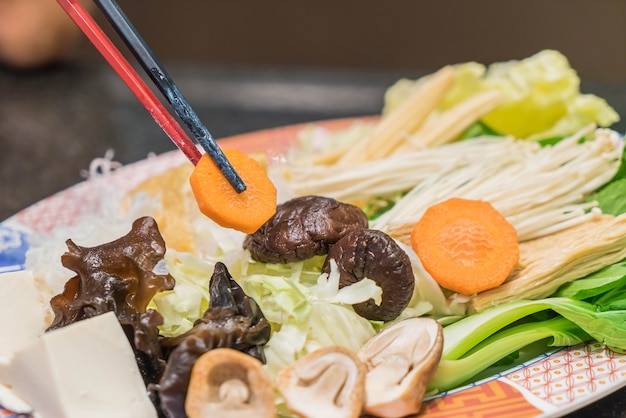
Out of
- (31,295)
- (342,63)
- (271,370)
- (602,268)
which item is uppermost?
(31,295)

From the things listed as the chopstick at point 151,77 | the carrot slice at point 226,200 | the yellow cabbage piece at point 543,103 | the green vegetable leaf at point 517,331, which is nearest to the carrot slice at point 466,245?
the green vegetable leaf at point 517,331

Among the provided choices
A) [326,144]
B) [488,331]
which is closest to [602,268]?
[488,331]

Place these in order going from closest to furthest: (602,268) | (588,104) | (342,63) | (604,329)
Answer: (604,329), (602,268), (588,104), (342,63)

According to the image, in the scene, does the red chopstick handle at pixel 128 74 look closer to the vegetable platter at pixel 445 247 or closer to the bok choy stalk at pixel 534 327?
the vegetable platter at pixel 445 247

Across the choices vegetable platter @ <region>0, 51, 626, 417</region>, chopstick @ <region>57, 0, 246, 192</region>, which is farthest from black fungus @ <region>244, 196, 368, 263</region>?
chopstick @ <region>57, 0, 246, 192</region>

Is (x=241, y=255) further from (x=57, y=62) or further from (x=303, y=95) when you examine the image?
(x=57, y=62)

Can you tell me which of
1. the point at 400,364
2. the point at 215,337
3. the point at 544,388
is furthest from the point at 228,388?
the point at 544,388

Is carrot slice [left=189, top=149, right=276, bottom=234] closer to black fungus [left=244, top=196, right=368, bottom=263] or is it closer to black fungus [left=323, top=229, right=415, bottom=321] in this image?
black fungus [left=244, top=196, right=368, bottom=263]
